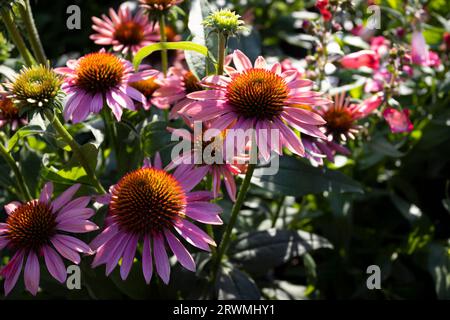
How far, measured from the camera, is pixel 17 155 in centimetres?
159

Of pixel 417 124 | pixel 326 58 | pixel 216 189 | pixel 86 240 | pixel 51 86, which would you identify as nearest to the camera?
pixel 51 86

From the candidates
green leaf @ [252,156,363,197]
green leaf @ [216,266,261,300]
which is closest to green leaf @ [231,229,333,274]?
green leaf @ [216,266,261,300]

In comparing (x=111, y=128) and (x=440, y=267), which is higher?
(x=111, y=128)

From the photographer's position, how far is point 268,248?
1.46 m

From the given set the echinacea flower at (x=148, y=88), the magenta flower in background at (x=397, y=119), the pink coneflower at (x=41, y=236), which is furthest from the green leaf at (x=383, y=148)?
the pink coneflower at (x=41, y=236)

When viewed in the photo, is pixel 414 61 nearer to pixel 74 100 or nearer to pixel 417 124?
pixel 417 124

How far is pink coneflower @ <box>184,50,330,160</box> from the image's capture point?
108cm

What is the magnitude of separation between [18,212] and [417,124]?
136 centimetres

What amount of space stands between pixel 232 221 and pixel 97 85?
0.44 m

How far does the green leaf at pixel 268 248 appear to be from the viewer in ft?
4.72

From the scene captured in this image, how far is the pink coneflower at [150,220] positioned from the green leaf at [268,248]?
1.19 ft

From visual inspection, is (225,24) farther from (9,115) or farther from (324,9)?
(9,115)

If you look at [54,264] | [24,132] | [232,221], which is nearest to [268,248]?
[232,221]

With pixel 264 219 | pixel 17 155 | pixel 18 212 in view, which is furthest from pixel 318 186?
pixel 17 155
